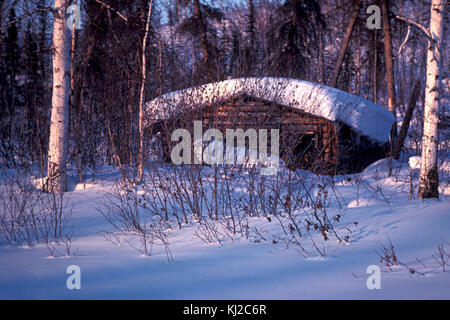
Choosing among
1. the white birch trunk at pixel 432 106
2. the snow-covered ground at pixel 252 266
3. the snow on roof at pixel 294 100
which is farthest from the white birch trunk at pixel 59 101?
the white birch trunk at pixel 432 106

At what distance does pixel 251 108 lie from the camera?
682 cm

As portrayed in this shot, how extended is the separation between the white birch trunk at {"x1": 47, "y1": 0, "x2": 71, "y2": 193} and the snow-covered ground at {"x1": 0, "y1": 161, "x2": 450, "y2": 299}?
8.96 ft

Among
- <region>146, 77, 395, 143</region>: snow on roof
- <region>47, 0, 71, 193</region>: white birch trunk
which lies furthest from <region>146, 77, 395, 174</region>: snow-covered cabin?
<region>47, 0, 71, 193</region>: white birch trunk

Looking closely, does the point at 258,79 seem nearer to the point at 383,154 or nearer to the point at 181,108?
the point at 181,108

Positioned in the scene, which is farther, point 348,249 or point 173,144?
point 173,144

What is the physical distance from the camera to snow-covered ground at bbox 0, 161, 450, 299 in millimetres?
3334

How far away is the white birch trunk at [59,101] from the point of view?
26.2 ft

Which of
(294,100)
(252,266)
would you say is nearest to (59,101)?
(294,100)

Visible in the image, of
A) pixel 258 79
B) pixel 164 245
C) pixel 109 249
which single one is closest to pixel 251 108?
pixel 258 79

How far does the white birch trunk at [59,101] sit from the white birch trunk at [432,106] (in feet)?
22.5

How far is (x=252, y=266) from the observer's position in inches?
159

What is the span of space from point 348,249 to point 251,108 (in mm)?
3214
